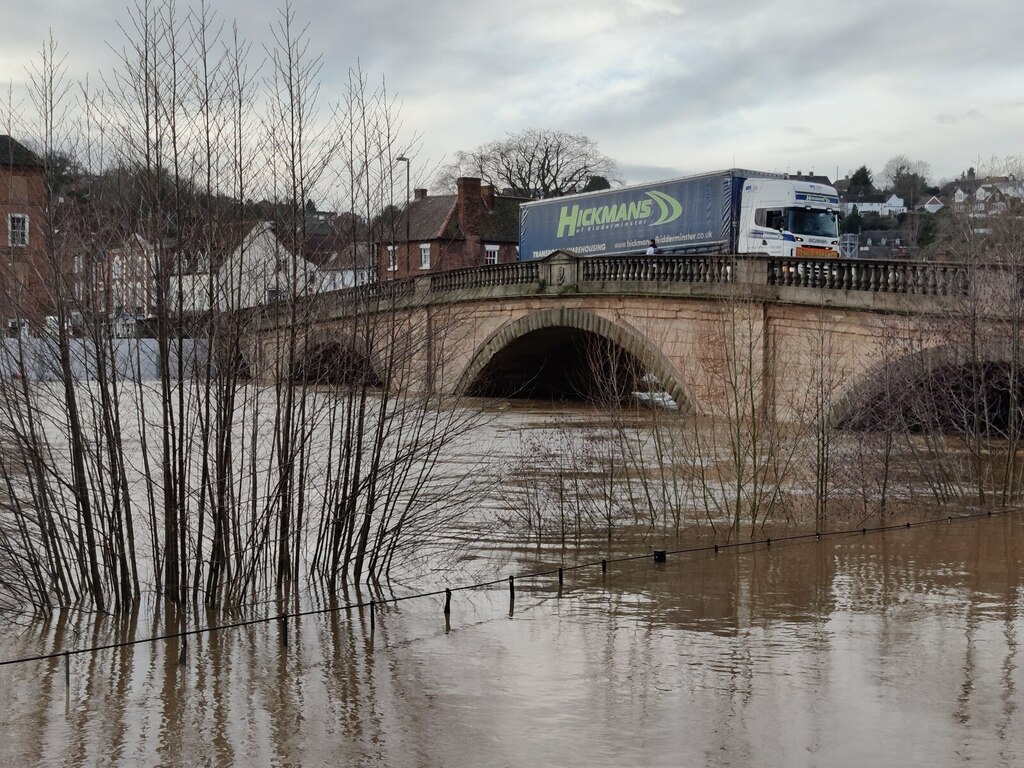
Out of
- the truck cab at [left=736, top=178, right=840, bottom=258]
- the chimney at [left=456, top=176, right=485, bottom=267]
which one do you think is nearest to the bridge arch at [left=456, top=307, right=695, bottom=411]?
the truck cab at [left=736, top=178, right=840, bottom=258]

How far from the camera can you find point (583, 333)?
31.2 meters

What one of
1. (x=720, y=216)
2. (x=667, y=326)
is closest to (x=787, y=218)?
(x=720, y=216)

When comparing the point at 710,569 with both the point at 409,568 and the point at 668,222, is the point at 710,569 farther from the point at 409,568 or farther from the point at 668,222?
the point at 668,222

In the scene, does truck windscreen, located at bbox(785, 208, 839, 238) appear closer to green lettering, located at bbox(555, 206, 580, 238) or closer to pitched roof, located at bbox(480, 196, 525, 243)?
green lettering, located at bbox(555, 206, 580, 238)

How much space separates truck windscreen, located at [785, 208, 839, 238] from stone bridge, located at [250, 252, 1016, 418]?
499 centimetres

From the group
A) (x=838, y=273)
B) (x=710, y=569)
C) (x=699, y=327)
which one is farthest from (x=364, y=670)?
(x=699, y=327)

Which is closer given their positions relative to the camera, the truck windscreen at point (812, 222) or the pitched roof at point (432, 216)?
the truck windscreen at point (812, 222)

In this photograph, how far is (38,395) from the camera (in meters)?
9.86

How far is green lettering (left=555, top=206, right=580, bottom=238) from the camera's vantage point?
37.4 metres

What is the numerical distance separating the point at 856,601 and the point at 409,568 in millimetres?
4301

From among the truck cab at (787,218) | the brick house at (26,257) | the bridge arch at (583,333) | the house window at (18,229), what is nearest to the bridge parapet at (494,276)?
the bridge arch at (583,333)

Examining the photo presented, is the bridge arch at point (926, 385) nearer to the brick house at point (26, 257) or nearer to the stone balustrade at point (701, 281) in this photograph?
the stone balustrade at point (701, 281)

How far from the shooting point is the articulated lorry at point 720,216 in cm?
2917

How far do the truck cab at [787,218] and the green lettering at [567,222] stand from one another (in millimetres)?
8368
